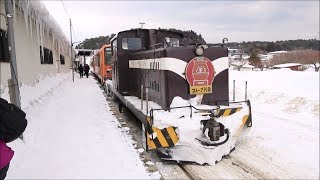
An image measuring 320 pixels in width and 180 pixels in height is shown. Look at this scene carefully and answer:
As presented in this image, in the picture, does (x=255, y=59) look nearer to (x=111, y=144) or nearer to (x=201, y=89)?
(x=201, y=89)

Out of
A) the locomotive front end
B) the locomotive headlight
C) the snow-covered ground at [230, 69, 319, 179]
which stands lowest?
the snow-covered ground at [230, 69, 319, 179]

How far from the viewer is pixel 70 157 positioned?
16.1ft

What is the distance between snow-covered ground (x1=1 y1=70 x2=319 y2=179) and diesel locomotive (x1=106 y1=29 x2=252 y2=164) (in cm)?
50

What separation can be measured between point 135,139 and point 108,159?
174 cm

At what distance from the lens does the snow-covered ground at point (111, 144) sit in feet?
14.6

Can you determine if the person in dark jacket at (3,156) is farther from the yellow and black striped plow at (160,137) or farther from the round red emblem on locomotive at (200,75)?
the round red emblem on locomotive at (200,75)

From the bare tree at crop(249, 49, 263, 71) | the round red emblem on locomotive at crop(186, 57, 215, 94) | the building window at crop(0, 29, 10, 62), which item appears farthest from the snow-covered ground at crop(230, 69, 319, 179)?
the bare tree at crop(249, 49, 263, 71)

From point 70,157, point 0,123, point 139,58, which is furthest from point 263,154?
point 0,123

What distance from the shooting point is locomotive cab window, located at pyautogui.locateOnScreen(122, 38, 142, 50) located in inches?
335

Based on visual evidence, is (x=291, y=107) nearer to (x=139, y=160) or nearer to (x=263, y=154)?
(x=263, y=154)

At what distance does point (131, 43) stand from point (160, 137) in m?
4.15

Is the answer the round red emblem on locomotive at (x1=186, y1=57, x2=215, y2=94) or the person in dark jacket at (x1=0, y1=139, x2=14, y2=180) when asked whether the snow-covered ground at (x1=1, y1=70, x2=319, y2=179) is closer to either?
the round red emblem on locomotive at (x1=186, y1=57, x2=215, y2=94)

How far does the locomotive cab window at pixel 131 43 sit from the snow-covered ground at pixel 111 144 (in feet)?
6.64

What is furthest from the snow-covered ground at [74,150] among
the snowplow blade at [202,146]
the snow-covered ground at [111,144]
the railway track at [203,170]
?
the snowplow blade at [202,146]
